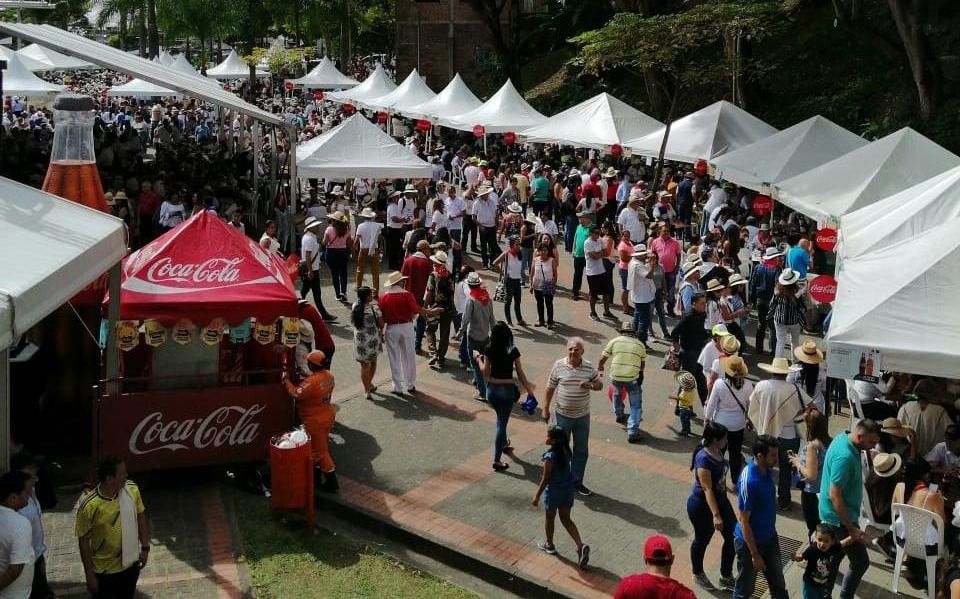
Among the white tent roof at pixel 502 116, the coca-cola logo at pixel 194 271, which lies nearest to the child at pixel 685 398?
the coca-cola logo at pixel 194 271

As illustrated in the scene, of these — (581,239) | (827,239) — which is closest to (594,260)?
(581,239)

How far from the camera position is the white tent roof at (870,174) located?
1597 centimetres

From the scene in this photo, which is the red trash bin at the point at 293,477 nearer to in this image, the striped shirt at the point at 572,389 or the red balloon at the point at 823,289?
the striped shirt at the point at 572,389

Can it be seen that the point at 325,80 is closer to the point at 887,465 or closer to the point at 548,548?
the point at 548,548

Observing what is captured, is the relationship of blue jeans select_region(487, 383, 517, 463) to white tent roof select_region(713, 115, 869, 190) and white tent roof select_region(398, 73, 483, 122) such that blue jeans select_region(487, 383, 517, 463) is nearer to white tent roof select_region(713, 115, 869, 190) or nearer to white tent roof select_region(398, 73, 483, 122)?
white tent roof select_region(713, 115, 869, 190)

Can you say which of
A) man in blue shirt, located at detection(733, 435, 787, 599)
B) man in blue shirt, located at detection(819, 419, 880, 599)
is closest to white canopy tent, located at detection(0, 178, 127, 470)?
man in blue shirt, located at detection(733, 435, 787, 599)

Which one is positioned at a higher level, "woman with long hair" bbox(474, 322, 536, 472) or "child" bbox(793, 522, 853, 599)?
"woman with long hair" bbox(474, 322, 536, 472)

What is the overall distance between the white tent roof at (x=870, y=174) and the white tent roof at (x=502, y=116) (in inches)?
510

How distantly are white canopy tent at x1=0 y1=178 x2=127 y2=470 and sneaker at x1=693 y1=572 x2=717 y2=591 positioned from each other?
5.41 metres

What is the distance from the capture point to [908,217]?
11.2 metres

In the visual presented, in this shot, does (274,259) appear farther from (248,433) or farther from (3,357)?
(3,357)

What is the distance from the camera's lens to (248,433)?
1001cm

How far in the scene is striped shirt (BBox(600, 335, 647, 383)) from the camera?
11.0m

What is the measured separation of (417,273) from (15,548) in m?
8.55
